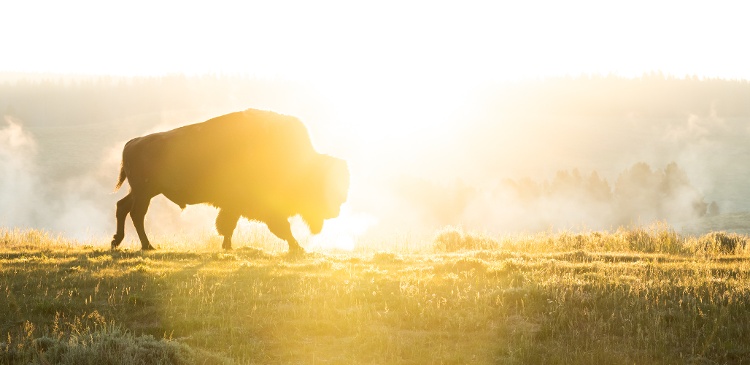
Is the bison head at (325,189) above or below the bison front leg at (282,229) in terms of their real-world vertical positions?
above

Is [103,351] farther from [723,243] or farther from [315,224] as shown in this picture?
[723,243]

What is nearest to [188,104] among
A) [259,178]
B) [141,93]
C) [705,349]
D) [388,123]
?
[141,93]

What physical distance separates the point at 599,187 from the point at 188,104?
104 m

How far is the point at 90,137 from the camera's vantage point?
414ft

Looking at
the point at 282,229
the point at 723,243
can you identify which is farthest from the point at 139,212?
the point at 723,243

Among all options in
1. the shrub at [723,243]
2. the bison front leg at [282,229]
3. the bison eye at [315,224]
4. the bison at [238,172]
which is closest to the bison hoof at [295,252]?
the bison at [238,172]

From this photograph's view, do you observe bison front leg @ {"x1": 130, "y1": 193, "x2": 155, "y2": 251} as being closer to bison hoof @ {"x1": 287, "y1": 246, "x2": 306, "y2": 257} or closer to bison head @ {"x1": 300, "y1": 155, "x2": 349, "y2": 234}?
bison hoof @ {"x1": 287, "y1": 246, "x2": 306, "y2": 257}

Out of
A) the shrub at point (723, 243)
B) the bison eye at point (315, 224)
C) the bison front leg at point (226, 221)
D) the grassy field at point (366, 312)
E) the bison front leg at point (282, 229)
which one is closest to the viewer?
the grassy field at point (366, 312)

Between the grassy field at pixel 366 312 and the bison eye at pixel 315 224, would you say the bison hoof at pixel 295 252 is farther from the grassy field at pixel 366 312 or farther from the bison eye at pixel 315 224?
the grassy field at pixel 366 312

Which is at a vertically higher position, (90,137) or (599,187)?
(90,137)

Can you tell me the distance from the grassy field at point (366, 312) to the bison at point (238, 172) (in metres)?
2.68

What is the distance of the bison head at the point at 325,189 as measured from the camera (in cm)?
1573

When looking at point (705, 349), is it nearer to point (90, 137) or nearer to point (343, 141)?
point (90, 137)

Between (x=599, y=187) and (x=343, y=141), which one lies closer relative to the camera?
(x=599, y=187)
